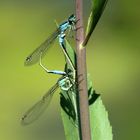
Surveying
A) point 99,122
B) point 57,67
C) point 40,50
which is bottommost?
point 99,122

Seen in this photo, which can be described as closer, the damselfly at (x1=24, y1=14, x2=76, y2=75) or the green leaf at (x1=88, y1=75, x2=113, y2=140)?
the green leaf at (x1=88, y1=75, x2=113, y2=140)

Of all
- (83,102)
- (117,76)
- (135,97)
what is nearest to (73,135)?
(83,102)

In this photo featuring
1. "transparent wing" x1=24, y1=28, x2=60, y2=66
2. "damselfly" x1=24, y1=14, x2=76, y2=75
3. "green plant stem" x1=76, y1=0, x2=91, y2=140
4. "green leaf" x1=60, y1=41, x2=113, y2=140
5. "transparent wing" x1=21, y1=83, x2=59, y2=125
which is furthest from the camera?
"transparent wing" x1=21, y1=83, x2=59, y2=125

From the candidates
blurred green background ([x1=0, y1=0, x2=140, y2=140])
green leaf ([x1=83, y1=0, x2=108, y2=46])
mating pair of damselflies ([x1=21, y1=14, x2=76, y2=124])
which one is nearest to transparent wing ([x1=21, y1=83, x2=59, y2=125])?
mating pair of damselflies ([x1=21, y1=14, x2=76, y2=124])

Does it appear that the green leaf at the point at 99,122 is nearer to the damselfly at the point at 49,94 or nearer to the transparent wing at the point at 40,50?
the damselfly at the point at 49,94

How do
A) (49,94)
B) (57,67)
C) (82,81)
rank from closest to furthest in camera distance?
(82,81), (49,94), (57,67)

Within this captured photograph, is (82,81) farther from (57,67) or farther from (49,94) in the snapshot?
(57,67)

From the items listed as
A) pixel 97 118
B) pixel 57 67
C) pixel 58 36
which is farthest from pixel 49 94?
pixel 57 67

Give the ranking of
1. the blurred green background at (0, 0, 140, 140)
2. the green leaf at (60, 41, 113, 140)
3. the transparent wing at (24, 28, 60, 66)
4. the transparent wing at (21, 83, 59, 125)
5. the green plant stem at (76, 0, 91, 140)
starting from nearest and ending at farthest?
the green plant stem at (76, 0, 91, 140), the green leaf at (60, 41, 113, 140), the transparent wing at (24, 28, 60, 66), the transparent wing at (21, 83, 59, 125), the blurred green background at (0, 0, 140, 140)

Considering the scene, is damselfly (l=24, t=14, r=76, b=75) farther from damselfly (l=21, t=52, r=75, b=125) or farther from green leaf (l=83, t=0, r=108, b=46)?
green leaf (l=83, t=0, r=108, b=46)
